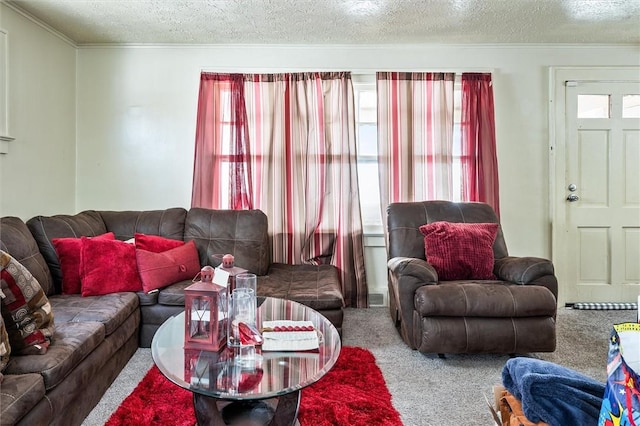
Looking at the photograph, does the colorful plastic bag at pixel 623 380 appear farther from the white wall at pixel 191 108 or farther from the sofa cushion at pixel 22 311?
the white wall at pixel 191 108

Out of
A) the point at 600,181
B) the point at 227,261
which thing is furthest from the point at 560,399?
the point at 600,181

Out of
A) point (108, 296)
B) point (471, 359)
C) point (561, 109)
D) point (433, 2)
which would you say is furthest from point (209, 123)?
point (561, 109)

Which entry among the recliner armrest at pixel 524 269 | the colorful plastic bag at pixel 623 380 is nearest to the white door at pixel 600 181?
the recliner armrest at pixel 524 269

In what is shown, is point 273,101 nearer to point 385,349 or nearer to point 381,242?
point 381,242

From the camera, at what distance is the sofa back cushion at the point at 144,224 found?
10.0 feet

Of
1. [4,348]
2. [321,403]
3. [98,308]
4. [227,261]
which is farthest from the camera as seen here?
[98,308]

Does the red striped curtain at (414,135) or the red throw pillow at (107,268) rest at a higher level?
the red striped curtain at (414,135)

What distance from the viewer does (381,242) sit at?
3.56 metres

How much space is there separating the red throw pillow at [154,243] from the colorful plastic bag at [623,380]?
2617 mm

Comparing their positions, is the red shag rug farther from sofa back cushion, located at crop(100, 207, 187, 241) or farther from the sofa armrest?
sofa back cushion, located at crop(100, 207, 187, 241)

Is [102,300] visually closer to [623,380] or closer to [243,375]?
[243,375]

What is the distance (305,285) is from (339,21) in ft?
6.67

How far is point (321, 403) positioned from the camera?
186 cm

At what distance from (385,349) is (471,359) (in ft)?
1.75
